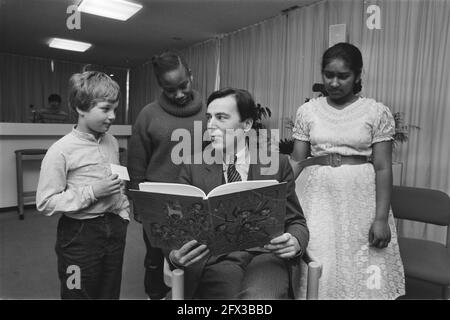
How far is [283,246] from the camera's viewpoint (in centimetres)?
114

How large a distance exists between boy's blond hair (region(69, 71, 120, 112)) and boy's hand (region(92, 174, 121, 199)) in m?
0.32

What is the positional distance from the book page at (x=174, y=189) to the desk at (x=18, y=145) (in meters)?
A: 3.98

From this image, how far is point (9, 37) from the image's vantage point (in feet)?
20.5

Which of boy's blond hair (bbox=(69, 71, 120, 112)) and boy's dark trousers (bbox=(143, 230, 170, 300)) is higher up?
boy's blond hair (bbox=(69, 71, 120, 112))

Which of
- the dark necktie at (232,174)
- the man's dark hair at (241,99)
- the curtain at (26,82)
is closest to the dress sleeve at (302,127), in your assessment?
the man's dark hair at (241,99)

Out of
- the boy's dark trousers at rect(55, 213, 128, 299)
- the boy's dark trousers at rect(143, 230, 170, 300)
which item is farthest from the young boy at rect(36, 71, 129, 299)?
the boy's dark trousers at rect(143, 230, 170, 300)

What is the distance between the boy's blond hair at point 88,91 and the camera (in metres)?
1.39

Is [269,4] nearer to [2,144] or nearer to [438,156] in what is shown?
[438,156]

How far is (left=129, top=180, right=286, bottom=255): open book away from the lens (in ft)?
3.19

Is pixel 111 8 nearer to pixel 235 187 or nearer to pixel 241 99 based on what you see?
pixel 241 99

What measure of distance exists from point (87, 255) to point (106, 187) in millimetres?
295

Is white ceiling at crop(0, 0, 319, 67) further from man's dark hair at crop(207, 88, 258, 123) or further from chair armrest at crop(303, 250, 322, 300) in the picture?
chair armrest at crop(303, 250, 322, 300)
